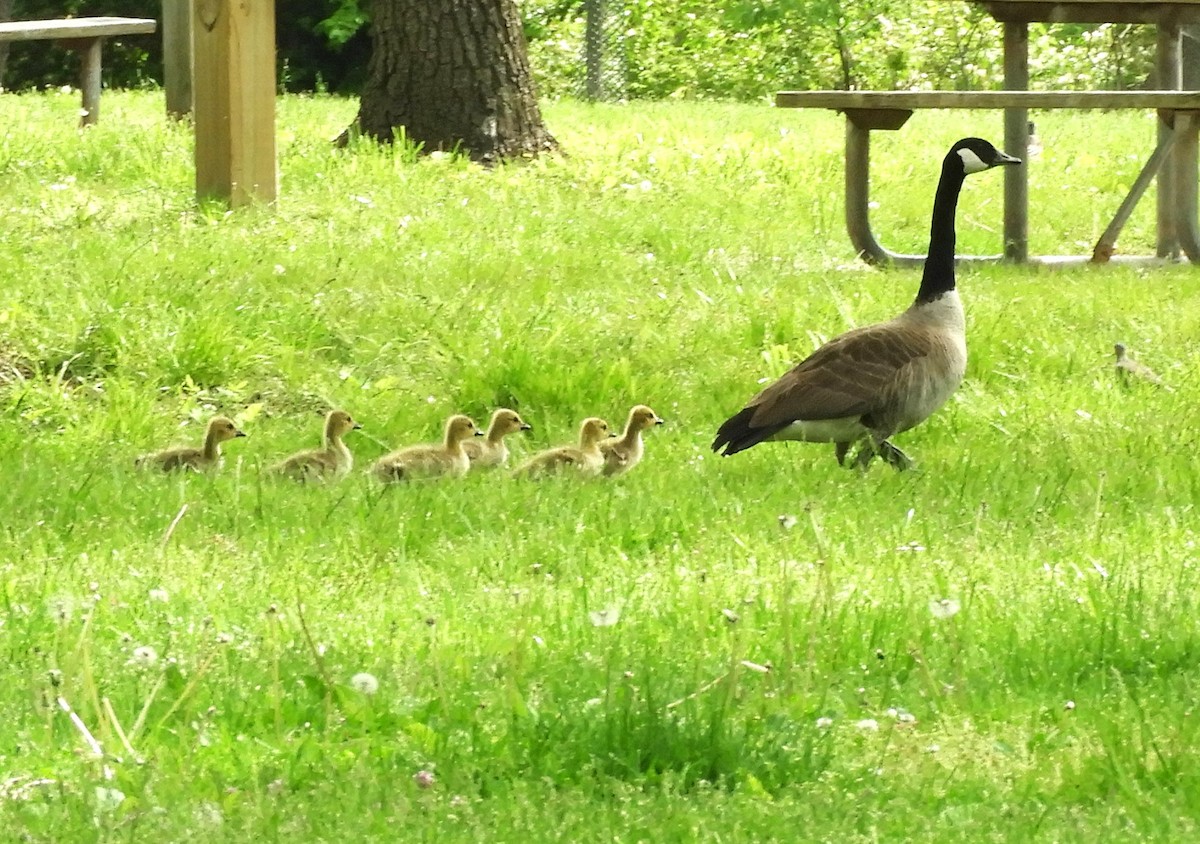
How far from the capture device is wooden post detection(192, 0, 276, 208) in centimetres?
996

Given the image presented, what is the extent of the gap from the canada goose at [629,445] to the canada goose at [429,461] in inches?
21.5

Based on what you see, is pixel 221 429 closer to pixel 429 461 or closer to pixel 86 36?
pixel 429 461

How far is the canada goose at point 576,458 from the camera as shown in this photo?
6738 millimetres

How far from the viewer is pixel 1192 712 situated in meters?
4.02

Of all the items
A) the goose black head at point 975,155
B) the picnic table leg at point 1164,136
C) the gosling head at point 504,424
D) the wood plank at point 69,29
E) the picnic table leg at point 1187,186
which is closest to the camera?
the gosling head at point 504,424

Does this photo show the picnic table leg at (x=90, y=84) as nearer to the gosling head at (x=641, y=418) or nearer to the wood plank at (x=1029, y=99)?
the wood plank at (x=1029, y=99)

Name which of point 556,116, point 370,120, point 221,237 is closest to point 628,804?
point 221,237

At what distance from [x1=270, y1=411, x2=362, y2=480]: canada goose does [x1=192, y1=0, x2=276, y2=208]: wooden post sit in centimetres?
371

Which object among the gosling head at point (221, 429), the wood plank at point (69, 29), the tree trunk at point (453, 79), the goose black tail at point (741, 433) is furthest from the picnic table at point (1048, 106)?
the wood plank at point (69, 29)

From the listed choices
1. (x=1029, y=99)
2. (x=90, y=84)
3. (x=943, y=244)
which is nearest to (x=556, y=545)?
(x=943, y=244)

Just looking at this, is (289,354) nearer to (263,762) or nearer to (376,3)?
(263,762)

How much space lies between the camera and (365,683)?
398 cm

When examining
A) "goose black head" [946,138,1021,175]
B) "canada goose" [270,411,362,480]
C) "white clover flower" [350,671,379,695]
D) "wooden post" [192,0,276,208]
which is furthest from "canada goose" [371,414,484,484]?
"wooden post" [192,0,276,208]

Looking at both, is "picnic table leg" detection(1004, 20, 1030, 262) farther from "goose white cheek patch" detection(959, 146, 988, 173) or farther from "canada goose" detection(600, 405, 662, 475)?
"canada goose" detection(600, 405, 662, 475)
